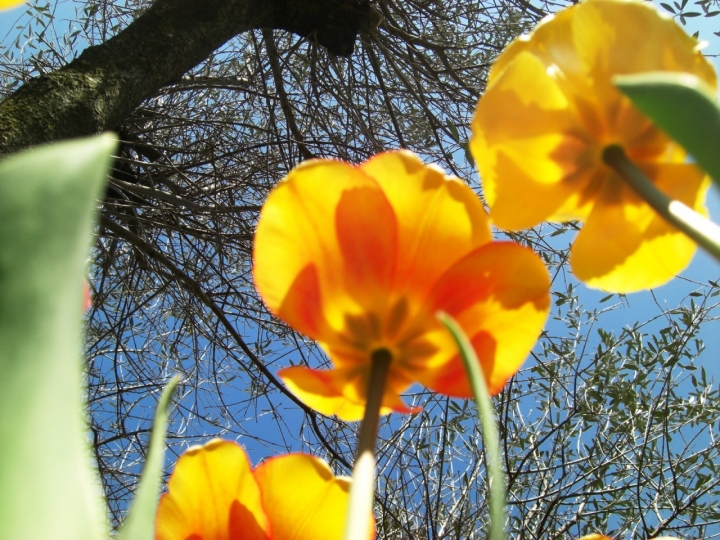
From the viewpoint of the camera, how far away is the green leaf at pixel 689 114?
0.16 meters

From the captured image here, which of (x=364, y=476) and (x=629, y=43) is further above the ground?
(x=629, y=43)

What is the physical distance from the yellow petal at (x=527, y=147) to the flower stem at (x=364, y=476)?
157mm

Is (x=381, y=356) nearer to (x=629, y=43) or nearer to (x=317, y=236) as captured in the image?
(x=317, y=236)

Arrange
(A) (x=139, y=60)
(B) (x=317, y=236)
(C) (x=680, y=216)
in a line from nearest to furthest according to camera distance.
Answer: (C) (x=680, y=216)
(B) (x=317, y=236)
(A) (x=139, y=60)

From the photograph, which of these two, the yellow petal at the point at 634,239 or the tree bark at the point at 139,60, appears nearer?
the yellow petal at the point at 634,239

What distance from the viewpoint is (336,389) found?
1.16ft

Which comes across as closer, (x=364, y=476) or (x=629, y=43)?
(x=364, y=476)

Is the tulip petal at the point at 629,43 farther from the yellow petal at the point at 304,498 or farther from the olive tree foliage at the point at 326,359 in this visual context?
the olive tree foliage at the point at 326,359

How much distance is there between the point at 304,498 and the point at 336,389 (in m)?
0.06

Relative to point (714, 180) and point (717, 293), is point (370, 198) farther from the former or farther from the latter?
point (717, 293)

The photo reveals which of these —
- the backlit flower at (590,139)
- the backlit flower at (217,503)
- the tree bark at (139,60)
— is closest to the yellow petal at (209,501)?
the backlit flower at (217,503)

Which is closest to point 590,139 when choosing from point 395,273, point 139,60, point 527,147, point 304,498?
point 527,147

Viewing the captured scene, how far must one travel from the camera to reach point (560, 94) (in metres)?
0.36

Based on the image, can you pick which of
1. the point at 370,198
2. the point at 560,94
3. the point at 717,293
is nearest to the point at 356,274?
the point at 370,198
